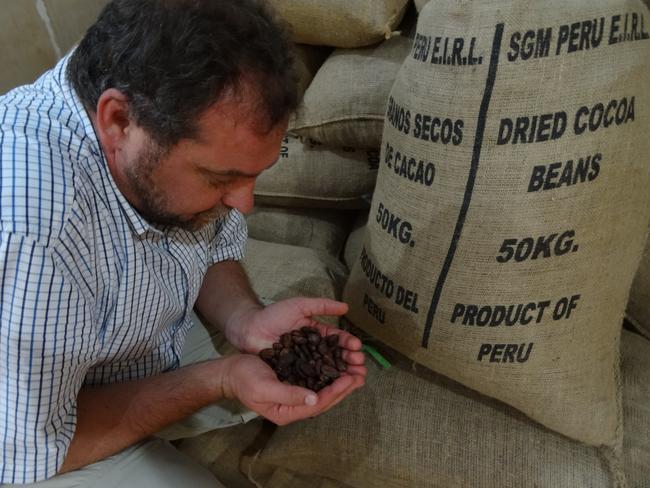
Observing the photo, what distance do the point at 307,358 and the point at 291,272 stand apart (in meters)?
0.29

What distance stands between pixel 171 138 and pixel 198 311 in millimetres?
451

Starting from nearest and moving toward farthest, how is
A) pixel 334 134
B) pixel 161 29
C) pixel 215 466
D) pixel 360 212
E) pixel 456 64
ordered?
pixel 161 29, pixel 456 64, pixel 215 466, pixel 334 134, pixel 360 212

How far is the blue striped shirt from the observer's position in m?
0.51

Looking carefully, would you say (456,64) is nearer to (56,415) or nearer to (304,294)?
(304,294)

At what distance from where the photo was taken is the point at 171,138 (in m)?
0.56

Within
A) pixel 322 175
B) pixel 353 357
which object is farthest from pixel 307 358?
pixel 322 175

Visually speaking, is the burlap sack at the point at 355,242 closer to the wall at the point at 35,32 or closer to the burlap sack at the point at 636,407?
the burlap sack at the point at 636,407

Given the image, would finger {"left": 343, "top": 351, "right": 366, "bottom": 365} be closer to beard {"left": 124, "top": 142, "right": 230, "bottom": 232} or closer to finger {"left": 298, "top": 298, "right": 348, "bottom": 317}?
finger {"left": 298, "top": 298, "right": 348, "bottom": 317}

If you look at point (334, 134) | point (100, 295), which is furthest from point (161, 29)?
point (334, 134)

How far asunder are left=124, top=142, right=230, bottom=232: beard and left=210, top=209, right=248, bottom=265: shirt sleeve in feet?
0.54

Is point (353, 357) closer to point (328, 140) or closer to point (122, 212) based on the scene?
point (122, 212)

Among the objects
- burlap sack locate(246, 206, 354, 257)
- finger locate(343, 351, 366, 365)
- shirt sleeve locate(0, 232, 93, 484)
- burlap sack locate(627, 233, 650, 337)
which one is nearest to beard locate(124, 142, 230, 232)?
shirt sleeve locate(0, 232, 93, 484)

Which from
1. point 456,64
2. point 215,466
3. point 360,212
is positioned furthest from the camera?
point 360,212

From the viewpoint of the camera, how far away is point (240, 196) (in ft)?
2.09
